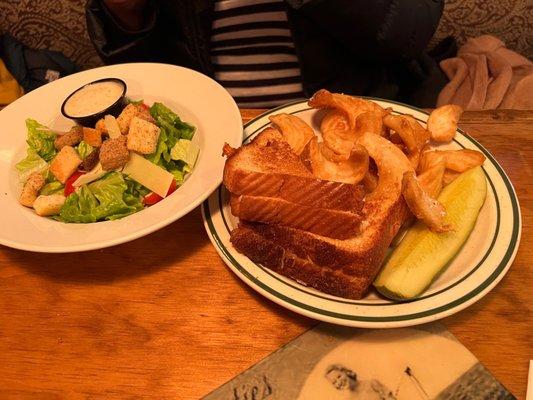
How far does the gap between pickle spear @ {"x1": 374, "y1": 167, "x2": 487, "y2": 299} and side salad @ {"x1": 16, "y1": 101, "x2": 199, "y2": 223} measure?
2.27ft

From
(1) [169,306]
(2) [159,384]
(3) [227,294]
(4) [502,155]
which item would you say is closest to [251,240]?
(3) [227,294]

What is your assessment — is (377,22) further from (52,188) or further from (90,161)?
(52,188)

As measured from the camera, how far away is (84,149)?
1.46 m

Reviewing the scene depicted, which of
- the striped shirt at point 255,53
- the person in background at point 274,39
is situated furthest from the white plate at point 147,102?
the striped shirt at point 255,53

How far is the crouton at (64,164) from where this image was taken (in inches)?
55.1

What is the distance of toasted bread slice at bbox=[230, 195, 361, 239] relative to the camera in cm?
105

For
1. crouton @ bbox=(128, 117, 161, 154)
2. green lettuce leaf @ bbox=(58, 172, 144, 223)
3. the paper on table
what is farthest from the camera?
crouton @ bbox=(128, 117, 161, 154)

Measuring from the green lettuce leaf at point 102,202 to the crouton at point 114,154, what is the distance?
4 cm

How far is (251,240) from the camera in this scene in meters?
1.11

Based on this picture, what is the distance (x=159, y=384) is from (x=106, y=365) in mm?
146

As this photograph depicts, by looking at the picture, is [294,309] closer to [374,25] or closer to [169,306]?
[169,306]

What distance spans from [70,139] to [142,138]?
29 centimetres

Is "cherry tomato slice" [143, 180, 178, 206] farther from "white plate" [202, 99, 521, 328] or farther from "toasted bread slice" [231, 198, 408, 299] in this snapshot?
"toasted bread slice" [231, 198, 408, 299]

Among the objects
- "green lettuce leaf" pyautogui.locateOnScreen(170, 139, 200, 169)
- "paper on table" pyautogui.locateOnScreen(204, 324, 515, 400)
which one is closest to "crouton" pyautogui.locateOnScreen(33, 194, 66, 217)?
"green lettuce leaf" pyautogui.locateOnScreen(170, 139, 200, 169)
